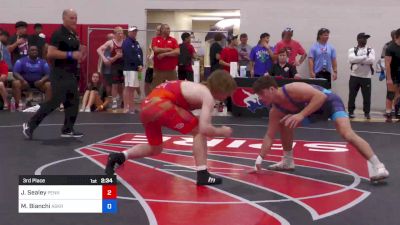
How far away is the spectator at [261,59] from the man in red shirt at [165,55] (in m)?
1.89

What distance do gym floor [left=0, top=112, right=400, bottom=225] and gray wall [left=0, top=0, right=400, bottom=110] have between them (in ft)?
18.3

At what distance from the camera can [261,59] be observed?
38.5 ft

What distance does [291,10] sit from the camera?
1402 cm

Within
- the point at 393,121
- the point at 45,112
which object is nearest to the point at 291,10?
the point at 393,121

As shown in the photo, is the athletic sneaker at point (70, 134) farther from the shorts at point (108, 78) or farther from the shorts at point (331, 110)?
the shorts at point (108, 78)

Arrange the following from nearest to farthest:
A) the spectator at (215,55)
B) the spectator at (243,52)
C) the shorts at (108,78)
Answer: the shorts at (108,78), the spectator at (215,55), the spectator at (243,52)

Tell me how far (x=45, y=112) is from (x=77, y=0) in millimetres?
7970

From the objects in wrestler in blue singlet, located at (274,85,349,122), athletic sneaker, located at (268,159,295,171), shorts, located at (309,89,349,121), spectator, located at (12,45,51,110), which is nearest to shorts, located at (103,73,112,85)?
spectator, located at (12,45,51,110)

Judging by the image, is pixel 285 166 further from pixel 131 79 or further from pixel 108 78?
pixel 108 78

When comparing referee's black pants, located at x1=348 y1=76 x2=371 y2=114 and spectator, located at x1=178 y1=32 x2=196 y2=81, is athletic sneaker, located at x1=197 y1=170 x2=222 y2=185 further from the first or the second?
spectator, located at x1=178 y1=32 x2=196 y2=81

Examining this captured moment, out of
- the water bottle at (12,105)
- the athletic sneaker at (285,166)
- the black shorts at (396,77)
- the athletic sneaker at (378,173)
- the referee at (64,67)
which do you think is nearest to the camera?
the athletic sneaker at (378,173)

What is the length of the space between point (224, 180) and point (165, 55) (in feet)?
18.3

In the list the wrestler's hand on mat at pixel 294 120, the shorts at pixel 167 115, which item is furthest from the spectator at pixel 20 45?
the wrestler's hand on mat at pixel 294 120

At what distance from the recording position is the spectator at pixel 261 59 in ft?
38.5
